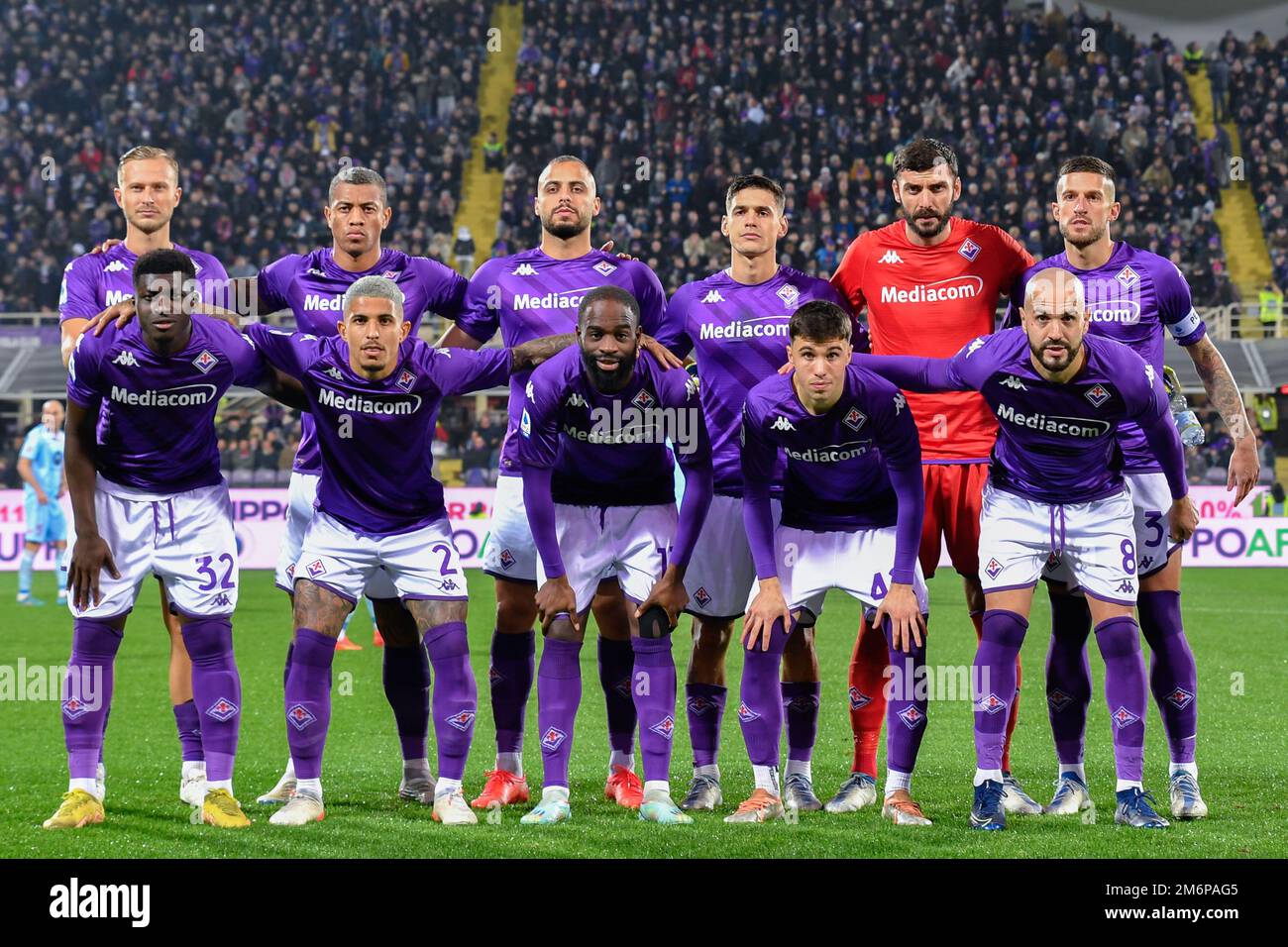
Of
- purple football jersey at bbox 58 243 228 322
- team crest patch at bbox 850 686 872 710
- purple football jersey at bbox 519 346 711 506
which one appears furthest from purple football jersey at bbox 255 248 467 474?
team crest patch at bbox 850 686 872 710

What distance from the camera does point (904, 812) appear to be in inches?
235

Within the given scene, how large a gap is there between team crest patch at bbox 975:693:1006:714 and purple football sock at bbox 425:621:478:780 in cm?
199

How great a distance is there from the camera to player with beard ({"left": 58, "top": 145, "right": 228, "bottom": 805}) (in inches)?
258

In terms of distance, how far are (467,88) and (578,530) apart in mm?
26359

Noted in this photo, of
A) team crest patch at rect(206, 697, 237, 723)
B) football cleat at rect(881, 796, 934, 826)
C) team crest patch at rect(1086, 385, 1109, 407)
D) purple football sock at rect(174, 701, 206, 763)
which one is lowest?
football cleat at rect(881, 796, 934, 826)

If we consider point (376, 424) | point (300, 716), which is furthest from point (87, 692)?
point (376, 424)

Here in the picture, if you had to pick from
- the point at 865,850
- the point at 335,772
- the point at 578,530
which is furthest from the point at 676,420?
the point at 335,772

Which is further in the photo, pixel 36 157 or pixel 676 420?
pixel 36 157

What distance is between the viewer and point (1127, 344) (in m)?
6.42

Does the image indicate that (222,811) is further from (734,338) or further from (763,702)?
(734,338)

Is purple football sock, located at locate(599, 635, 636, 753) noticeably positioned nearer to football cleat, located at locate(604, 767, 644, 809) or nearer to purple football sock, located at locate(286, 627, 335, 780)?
football cleat, located at locate(604, 767, 644, 809)

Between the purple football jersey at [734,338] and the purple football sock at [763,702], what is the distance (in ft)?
2.47

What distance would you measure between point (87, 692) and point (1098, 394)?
4182 mm
